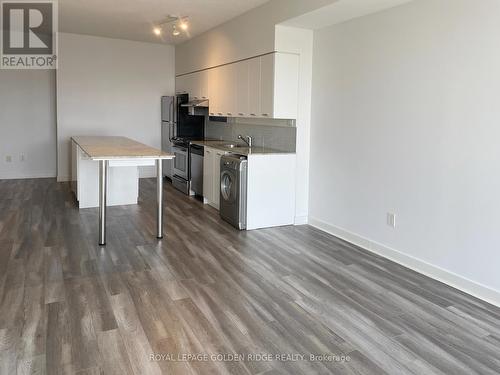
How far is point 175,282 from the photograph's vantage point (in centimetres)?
325

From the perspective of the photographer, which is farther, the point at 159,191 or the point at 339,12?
the point at 159,191

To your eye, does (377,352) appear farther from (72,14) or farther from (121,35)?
(121,35)

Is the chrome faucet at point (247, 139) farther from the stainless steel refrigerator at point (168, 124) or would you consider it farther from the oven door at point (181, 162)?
the stainless steel refrigerator at point (168, 124)

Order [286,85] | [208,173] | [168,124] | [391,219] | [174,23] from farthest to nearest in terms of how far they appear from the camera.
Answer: [168,124] → [174,23] → [208,173] → [286,85] → [391,219]

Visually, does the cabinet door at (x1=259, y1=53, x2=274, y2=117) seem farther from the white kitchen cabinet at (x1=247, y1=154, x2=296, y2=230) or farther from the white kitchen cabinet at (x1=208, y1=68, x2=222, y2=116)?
the white kitchen cabinet at (x1=208, y1=68, x2=222, y2=116)

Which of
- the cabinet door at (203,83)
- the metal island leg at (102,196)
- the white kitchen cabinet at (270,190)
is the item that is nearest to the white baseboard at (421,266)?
the white kitchen cabinet at (270,190)

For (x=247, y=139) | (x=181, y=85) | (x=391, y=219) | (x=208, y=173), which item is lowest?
(x=391, y=219)

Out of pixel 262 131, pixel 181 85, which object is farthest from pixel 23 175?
pixel 262 131

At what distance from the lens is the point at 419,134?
139 inches

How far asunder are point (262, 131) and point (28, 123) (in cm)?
483

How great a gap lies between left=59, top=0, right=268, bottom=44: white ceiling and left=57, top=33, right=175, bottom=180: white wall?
1.56 ft

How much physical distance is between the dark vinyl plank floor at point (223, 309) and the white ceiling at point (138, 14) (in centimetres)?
270

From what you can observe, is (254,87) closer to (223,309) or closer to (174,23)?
(174,23)

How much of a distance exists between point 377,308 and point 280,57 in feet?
9.56
